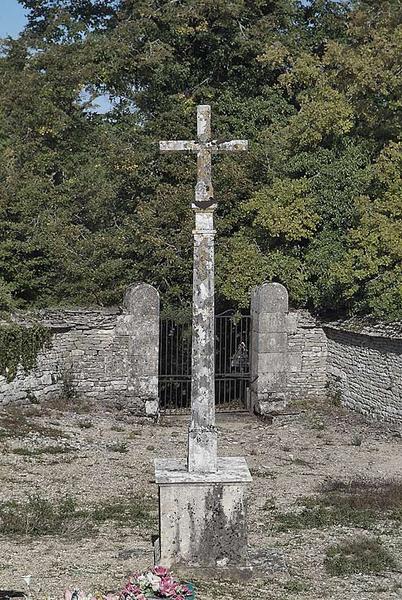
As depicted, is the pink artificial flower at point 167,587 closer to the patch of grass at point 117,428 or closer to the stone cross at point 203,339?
the stone cross at point 203,339

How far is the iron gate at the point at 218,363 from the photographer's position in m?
18.7

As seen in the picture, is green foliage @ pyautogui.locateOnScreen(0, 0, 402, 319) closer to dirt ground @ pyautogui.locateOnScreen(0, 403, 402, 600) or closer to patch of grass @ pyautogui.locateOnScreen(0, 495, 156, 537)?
dirt ground @ pyautogui.locateOnScreen(0, 403, 402, 600)

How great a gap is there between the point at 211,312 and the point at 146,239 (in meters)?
11.6

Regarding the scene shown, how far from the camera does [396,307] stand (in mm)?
16891

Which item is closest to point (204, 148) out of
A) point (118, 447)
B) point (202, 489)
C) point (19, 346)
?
point (202, 489)

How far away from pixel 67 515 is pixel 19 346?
7.21 m

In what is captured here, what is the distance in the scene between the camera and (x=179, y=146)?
27.1 feet

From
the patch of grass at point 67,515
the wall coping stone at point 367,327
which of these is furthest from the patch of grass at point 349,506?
the wall coping stone at point 367,327

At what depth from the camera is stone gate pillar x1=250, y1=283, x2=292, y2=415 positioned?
18.2 metres

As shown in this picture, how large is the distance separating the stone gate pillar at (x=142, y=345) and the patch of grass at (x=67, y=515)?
682cm

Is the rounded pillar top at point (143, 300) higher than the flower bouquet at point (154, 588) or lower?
higher

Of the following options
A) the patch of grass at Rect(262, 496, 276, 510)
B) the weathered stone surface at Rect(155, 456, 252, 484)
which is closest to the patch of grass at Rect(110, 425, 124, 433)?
the patch of grass at Rect(262, 496, 276, 510)

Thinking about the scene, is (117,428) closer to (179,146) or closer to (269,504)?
(269,504)

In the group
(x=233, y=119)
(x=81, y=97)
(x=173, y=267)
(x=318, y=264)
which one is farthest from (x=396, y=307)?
(x=81, y=97)
